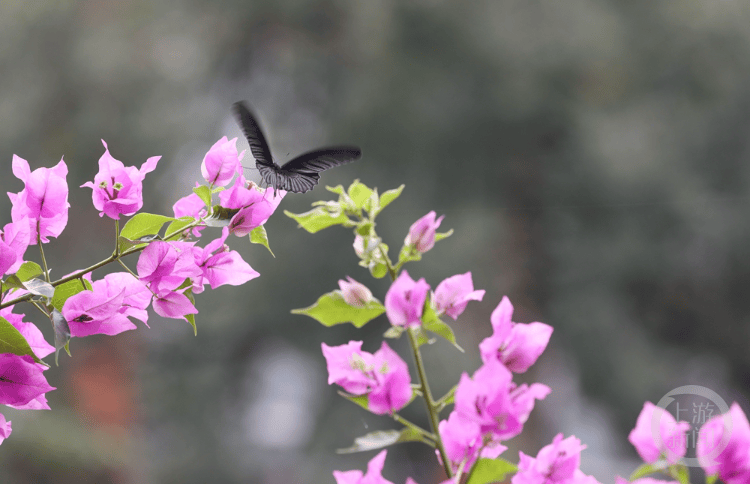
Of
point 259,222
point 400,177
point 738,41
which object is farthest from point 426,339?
point 738,41

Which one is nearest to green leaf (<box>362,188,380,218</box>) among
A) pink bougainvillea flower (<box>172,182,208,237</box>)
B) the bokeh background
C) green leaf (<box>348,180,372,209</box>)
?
green leaf (<box>348,180,372,209</box>)

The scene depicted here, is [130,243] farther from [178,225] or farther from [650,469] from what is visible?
[650,469]

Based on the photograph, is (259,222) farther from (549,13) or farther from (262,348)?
(549,13)

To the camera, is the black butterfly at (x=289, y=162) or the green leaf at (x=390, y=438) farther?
the black butterfly at (x=289, y=162)

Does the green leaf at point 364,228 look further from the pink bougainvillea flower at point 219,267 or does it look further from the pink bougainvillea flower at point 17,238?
the pink bougainvillea flower at point 17,238

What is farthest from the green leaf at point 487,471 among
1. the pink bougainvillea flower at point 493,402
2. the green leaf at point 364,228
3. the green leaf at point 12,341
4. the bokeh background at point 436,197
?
the bokeh background at point 436,197

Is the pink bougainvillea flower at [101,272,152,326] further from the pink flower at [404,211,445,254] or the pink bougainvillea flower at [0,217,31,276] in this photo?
the pink flower at [404,211,445,254]
